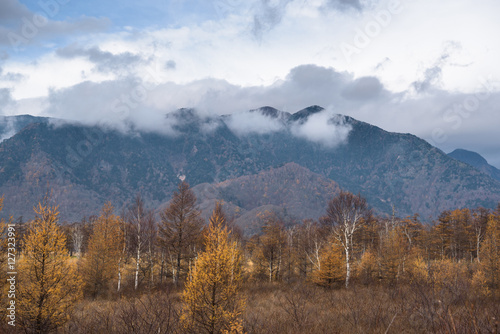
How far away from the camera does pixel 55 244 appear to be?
13.2 metres

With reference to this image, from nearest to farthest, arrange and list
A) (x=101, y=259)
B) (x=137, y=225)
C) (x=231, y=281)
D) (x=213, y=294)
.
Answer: (x=213, y=294) < (x=231, y=281) < (x=101, y=259) < (x=137, y=225)

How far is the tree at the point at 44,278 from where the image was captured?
12.1 m

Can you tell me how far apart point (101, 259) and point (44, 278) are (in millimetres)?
16995

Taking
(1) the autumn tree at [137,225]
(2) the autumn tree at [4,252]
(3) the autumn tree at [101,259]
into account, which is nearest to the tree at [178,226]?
(1) the autumn tree at [137,225]

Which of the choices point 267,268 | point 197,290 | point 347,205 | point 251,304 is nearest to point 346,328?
point 197,290

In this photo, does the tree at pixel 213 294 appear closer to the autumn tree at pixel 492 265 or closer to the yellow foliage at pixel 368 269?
the autumn tree at pixel 492 265

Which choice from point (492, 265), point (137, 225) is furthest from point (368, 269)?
point (137, 225)

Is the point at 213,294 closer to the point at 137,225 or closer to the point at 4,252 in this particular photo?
the point at 4,252

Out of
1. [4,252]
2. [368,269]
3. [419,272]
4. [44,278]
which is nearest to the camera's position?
[44,278]

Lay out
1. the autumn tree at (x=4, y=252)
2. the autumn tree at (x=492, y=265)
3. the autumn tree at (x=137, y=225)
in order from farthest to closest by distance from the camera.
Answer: the autumn tree at (x=137, y=225), the autumn tree at (x=492, y=265), the autumn tree at (x=4, y=252)

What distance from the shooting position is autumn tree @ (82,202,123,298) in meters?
27.2

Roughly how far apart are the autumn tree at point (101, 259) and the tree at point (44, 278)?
1552 cm

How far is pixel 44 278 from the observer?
40.9 feet

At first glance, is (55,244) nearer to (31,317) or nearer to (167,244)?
(31,317)
